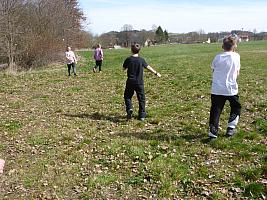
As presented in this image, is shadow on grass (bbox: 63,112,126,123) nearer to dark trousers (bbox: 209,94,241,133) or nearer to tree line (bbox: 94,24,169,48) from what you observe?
dark trousers (bbox: 209,94,241,133)

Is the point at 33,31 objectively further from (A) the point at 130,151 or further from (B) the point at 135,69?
(A) the point at 130,151

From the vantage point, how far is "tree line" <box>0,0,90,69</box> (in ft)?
90.4

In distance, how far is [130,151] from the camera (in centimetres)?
661

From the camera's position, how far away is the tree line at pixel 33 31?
27.5m

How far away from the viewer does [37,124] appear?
8914 millimetres

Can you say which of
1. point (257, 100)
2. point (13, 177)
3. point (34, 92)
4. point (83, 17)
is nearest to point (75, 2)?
point (83, 17)

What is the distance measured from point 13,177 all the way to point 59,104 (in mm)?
5859

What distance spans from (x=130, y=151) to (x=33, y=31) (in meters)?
29.5

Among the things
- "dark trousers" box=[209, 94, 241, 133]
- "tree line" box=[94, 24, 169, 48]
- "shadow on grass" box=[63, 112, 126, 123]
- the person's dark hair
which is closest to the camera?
"dark trousers" box=[209, 94, 241, 133]

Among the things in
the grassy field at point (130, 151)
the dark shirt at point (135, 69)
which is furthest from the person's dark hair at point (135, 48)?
the grassy field at point (130, 151)

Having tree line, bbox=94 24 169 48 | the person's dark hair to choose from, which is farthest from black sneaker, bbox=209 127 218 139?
tree line, bbox=94 24 169 48

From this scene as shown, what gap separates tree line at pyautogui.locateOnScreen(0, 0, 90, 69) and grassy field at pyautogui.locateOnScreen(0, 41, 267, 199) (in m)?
17.8

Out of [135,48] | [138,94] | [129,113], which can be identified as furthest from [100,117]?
[135,48]

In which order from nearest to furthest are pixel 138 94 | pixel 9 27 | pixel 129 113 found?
1. pixel 138 94
2. pixel 129 113
3. pixel 9 27
